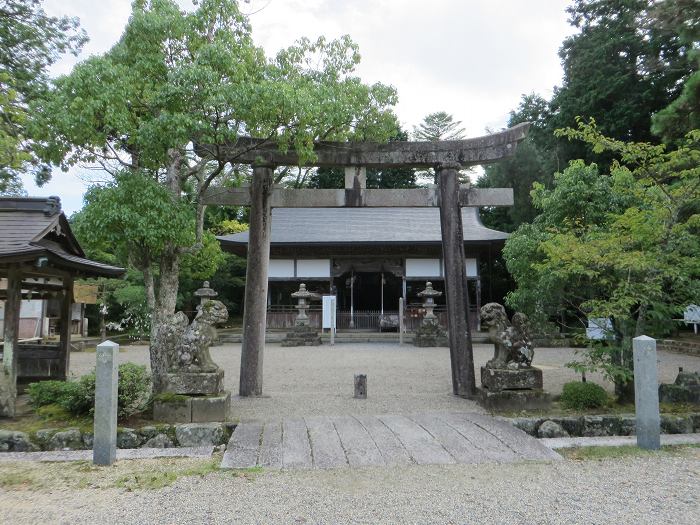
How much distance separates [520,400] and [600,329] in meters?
1.48

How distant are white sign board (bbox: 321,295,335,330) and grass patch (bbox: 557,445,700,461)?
13274 millimetres

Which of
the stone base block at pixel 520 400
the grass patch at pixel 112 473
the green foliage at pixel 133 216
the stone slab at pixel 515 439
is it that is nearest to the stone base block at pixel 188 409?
the grass patch at pixel 112 473

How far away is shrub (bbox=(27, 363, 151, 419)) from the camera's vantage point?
17.3ft

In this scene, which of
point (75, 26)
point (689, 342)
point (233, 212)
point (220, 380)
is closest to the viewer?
point (220, 380)

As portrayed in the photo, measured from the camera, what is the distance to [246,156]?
23.1 ft

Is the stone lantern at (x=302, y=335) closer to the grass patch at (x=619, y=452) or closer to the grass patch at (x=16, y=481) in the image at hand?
the grass patch at (x=619, y=452)

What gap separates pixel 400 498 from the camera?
338cm

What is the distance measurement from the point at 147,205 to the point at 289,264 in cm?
1515

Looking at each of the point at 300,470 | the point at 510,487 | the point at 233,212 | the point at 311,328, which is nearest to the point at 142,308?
the point at 311,328

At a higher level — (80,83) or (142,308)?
(80,83)

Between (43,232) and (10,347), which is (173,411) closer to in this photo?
(10,347)

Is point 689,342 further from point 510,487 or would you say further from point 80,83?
point 80,83

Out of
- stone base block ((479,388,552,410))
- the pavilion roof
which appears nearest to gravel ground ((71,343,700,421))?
stone base block ((479,388,552,410))

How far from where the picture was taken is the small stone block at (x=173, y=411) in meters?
5.25
